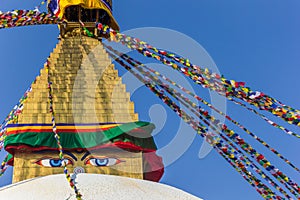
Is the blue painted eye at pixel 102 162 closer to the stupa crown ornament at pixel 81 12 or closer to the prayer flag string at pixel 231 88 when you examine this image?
the prayer flag string at pixel 231 88

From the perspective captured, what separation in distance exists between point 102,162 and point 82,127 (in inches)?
34.6

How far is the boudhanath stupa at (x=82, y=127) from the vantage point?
27.2 ft

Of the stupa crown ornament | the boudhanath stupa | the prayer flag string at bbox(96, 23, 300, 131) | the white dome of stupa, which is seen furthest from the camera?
the stupa crown ornament

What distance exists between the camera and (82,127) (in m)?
8.65

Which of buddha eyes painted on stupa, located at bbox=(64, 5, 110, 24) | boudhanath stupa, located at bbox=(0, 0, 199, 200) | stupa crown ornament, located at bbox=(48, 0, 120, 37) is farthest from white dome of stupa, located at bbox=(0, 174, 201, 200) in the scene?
buddha eyes painted on stupa, located at bbox=(64, 5, 110, 24)

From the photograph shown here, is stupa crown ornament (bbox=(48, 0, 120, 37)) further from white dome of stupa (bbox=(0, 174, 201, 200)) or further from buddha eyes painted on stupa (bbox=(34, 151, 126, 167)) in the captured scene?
white dome of stupa (bbox=(0, 174, 201, 200))

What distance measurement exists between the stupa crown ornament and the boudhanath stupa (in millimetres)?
627

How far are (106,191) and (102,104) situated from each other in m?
3.44

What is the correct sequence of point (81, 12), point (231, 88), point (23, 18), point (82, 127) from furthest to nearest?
point (81, 12), point (82, 127), point (23, 18), point (231, 88)

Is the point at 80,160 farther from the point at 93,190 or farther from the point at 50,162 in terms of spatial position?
the point at 93,190

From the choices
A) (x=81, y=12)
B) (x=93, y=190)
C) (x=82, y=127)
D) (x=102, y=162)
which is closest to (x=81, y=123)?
(x=82, y=127)

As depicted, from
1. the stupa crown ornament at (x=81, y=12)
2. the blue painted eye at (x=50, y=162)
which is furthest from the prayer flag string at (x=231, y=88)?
the stupa crown ornament at (x=81, y=12)

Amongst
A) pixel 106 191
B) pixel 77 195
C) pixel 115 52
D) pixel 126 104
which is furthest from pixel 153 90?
pixel 77 195

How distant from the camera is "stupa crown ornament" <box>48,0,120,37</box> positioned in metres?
10.6
